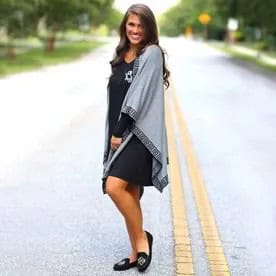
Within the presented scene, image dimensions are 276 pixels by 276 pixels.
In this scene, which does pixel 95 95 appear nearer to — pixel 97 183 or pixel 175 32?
pixel 97 183

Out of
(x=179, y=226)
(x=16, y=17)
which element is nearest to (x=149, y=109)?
(x=179, y=226)

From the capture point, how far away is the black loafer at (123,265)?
4730 millimetres

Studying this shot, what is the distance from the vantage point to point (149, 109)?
174 inches

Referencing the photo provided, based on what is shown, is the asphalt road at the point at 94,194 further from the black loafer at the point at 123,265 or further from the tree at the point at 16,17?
the tree at the point at 16,17

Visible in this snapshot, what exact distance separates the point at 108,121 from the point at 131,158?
307 mm

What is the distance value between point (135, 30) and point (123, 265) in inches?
61.8

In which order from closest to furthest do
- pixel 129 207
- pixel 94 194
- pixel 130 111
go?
pixel 130 111
pixel 129 207
pixel 94 194

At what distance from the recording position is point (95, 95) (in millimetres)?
18656

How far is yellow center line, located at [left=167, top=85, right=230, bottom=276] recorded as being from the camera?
16.3 feet

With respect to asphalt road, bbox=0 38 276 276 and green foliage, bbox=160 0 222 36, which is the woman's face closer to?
asphalt road, bbox=0 38 276 276

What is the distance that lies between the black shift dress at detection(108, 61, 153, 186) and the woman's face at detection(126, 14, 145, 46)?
0.47ft

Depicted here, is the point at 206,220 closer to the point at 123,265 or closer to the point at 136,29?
the point at 123,265

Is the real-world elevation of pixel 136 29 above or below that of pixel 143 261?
above

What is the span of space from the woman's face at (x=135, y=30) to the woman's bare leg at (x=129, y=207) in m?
0.88
